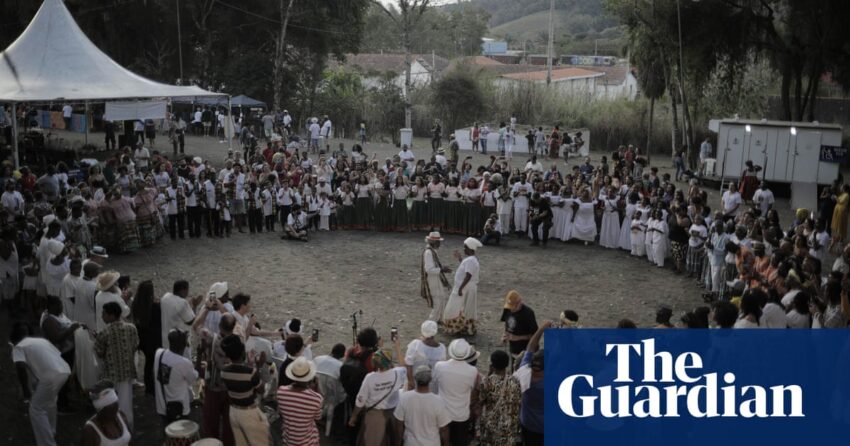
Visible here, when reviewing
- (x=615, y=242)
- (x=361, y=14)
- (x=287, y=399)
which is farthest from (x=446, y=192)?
(x=361, y=14)

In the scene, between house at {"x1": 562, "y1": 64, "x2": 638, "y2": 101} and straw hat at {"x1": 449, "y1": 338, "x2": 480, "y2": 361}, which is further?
house at {"x1": 562, "y1": 64, "x2": 638, "y2": 101}

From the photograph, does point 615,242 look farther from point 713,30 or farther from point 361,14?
point 361,14

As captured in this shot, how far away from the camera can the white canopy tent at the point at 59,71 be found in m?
19.8

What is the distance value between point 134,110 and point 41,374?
1971 cm

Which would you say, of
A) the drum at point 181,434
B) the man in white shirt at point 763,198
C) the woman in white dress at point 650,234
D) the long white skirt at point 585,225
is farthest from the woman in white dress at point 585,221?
the drum at point 181,434

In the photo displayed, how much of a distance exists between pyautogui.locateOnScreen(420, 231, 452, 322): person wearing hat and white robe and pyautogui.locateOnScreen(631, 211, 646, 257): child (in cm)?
616

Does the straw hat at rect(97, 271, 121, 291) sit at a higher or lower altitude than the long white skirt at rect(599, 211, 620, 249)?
higher

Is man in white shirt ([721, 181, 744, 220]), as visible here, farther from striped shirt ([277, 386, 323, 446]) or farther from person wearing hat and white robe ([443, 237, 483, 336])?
striped shirt ([277, 386, 323, 446])

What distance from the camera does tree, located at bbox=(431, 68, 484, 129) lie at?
139 ft

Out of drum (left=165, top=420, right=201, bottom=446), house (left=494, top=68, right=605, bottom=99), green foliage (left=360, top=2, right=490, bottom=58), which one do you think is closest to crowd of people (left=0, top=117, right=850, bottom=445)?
drum (left=165, top=420, right=201, bottom=446)

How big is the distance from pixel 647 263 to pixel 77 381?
455 inches

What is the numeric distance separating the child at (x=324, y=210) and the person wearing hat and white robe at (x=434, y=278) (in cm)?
720

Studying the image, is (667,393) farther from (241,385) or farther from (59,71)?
(59,71)

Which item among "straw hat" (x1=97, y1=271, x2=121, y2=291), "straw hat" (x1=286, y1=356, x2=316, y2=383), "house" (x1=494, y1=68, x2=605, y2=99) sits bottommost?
"straw hat" (x1=286, y1=356, x2=316, y2=383)
